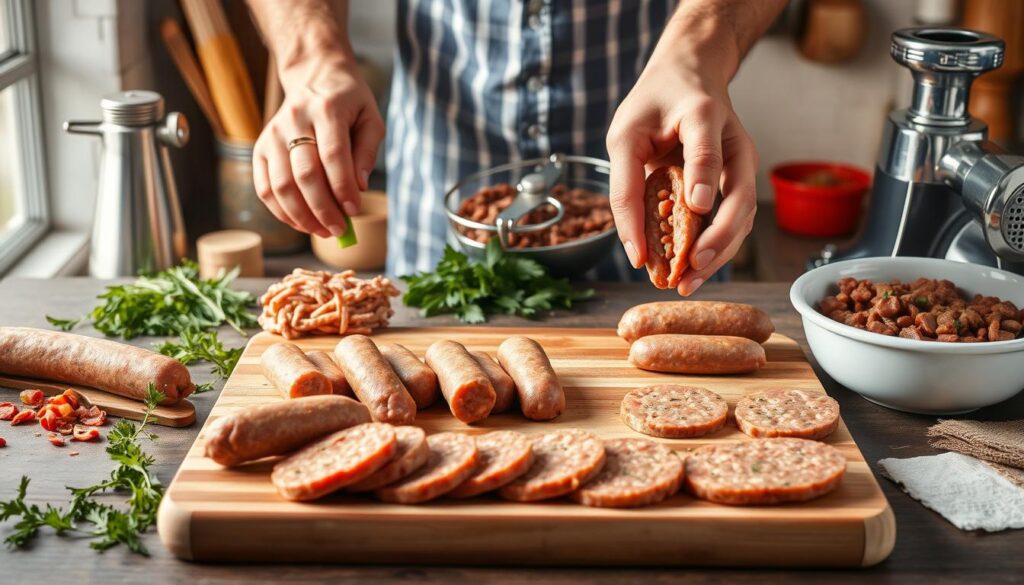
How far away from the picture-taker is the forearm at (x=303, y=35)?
106 inches

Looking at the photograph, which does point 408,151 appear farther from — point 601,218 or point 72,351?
point 72,351

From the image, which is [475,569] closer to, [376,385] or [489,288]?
[376,385]

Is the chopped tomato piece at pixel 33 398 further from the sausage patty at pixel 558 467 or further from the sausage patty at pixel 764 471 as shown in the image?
the sausage patty at pixel 764 471

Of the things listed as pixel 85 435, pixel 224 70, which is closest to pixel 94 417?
pixel 85 435

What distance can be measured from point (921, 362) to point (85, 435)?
1676 mm

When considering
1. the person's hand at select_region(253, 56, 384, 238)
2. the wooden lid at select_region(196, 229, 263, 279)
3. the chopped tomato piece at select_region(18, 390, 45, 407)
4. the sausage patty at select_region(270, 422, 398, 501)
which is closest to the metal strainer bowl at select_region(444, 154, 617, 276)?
the person's hand at select_region(253, 56, 384, 238)

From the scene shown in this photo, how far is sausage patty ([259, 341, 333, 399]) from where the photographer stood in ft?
6.89

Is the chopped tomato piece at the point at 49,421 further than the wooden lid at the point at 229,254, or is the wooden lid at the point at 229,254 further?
the wooden lid at the point at 229,254

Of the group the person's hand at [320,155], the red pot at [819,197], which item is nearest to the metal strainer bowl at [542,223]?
the person's hand at [320,155]

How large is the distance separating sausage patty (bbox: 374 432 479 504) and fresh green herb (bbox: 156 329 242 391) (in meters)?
0.76

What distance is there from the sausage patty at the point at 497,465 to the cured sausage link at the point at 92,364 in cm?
72

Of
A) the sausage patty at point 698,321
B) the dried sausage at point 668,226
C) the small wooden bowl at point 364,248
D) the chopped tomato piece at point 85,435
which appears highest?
the dried sausage at point 668,226

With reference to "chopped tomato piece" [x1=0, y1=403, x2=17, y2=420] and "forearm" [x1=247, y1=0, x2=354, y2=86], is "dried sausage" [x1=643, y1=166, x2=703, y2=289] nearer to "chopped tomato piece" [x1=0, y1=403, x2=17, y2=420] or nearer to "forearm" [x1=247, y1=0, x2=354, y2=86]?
"forearm" [x1=247, y1=0, x2=354, y2=86]

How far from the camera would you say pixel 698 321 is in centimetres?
242
